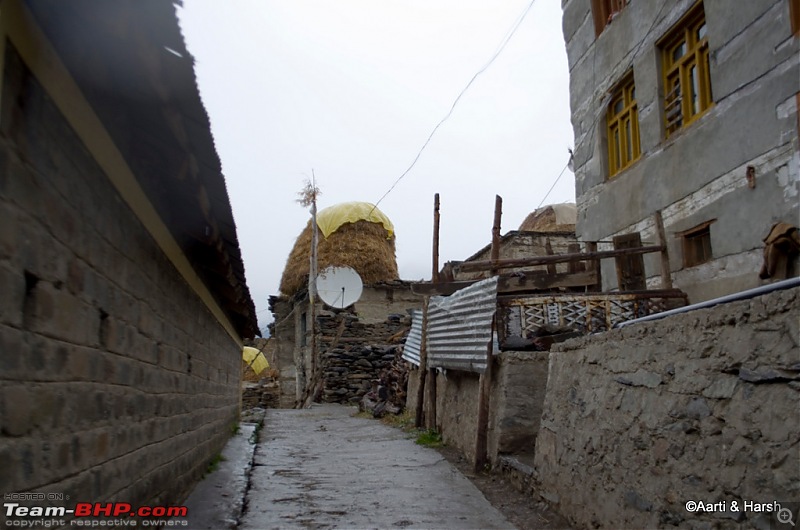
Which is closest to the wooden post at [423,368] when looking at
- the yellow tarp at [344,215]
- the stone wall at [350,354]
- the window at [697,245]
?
the window at [697,245]

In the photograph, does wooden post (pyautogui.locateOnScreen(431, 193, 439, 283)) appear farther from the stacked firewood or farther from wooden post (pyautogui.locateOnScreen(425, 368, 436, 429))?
the stacked firewood

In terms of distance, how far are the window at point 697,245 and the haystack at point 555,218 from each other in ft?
31.0

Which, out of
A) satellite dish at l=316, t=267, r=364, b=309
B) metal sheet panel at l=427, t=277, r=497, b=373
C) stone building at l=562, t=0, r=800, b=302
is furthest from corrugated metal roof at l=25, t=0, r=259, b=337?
satellite dish at l=316, t=267, r=364, b=309

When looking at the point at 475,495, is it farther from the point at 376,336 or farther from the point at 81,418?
the point at 376,336

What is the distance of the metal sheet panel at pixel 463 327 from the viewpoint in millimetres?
6746

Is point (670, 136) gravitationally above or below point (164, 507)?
above

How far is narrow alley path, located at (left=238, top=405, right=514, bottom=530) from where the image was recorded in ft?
15.9

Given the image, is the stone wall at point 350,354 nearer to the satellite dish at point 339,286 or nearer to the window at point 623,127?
the satellite dish at point 339,286

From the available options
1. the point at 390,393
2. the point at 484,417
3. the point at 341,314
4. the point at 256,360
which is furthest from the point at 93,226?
the point at 256,360

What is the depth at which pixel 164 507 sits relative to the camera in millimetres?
4293

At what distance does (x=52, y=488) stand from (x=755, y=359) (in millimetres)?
2891

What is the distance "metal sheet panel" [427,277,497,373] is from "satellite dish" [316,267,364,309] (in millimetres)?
8823

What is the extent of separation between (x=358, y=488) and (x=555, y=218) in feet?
43.5

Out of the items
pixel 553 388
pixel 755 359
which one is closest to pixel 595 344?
pixel 553 388
